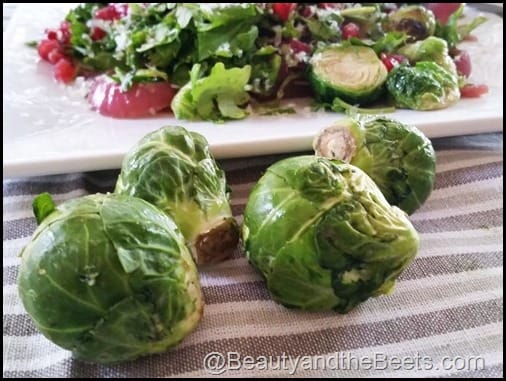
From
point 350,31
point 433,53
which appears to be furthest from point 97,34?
point 433,53

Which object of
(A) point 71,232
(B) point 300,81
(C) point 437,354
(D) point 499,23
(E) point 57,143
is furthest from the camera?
(D) point 499,23

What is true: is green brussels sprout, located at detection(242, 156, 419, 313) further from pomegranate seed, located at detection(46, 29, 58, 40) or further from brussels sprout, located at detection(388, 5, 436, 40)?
pomegranate seed, located at detection(46, 29, 58, 40)

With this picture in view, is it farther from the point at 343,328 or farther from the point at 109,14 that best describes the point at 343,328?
the point at 109,14

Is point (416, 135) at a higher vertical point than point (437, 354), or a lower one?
higher

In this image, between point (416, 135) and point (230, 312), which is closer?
point (230, 312)

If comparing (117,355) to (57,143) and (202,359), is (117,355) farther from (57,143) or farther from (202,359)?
(57,143)

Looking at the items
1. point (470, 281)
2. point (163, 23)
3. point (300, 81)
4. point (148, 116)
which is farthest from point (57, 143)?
point (470, 281)

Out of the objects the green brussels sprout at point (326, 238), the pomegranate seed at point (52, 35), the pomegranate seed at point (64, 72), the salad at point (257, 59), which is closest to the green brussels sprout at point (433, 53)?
the salad at point (257, 59)
